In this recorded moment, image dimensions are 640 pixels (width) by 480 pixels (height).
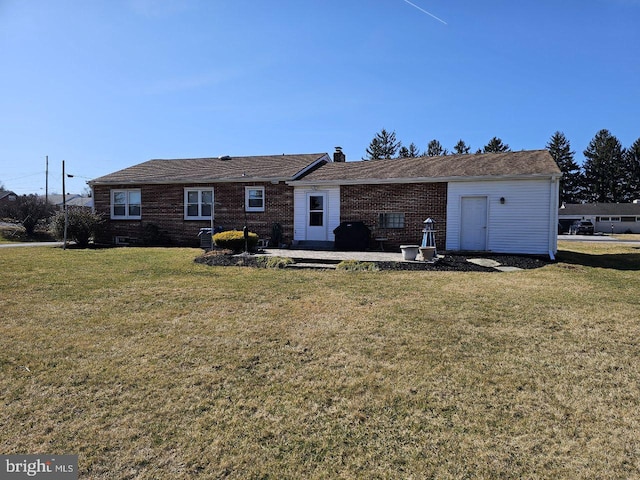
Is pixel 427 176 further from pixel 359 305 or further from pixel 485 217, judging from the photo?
pixel 359 305

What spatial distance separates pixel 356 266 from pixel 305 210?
6.02 metres

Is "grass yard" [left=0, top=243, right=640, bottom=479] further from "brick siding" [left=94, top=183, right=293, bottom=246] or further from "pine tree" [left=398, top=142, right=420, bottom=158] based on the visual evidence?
"pine tree" [left=398, top=142, right=420, bottom=158]

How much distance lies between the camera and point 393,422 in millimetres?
3049

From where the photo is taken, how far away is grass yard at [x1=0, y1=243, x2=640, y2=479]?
2635mm

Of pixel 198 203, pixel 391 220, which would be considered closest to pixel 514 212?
pixel 391 220

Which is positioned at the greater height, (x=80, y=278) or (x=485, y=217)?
(x=485, y=217)

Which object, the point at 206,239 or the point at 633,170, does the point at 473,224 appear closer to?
the point at 206,239

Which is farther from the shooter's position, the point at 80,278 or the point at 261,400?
the point at 80,278

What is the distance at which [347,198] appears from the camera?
1535 cm

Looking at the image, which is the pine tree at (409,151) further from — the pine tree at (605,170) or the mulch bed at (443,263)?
the mulch bed at (443,263)

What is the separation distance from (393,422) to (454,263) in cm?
861

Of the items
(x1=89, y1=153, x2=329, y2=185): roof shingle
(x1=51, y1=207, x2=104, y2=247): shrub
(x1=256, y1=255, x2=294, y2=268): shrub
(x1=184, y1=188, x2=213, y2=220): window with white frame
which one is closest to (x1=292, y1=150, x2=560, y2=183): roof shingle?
(x1=89, y1=153, x2=329, y2=185): roof shingle

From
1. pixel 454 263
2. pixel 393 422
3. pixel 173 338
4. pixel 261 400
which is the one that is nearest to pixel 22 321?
pixel 173 338

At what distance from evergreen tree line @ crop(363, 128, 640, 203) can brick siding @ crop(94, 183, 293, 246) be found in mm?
43982
